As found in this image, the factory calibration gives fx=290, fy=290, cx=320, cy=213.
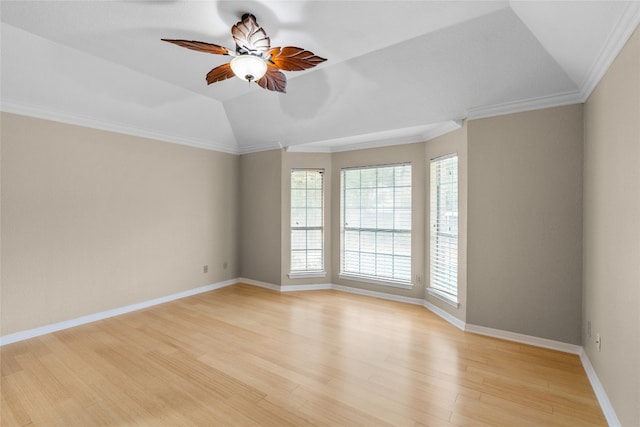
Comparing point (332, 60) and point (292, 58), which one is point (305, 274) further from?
point (292, 58)

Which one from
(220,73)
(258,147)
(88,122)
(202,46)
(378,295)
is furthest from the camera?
(258,147)

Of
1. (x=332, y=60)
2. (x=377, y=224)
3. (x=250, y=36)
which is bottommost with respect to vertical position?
(x=377, y=224)

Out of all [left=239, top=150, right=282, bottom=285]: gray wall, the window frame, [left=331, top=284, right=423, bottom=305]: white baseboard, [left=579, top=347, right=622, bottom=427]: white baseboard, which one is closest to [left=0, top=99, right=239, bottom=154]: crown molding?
[left=239, top=150, right=282, bottom=285]: gray wall

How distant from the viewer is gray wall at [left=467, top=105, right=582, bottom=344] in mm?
2771

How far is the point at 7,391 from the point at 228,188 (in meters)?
3.63

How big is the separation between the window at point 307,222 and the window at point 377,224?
0.41 meters

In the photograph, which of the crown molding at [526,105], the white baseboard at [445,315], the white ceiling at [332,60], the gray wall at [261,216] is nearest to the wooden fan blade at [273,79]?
the white ceiling at [332,60]

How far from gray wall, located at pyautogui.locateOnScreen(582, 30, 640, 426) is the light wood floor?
Result: 426mm

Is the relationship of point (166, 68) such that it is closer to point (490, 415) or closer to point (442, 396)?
point (442, 396)

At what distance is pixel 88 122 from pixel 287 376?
376 cm

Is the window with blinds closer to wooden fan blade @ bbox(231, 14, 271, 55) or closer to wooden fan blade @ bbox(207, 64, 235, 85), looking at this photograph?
wooden fan blade @ bbox(231, 14, 271, 55)

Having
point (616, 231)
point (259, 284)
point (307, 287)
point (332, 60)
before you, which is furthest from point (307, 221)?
point (616, 231)

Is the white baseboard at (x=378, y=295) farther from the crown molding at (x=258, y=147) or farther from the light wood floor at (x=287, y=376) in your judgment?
the crown molding at (x=258, y=147)

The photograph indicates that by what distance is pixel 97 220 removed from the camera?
3.69 metres
